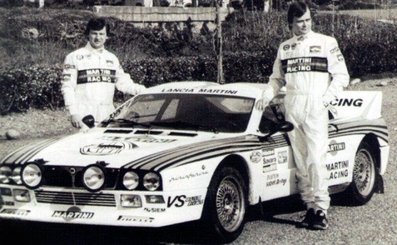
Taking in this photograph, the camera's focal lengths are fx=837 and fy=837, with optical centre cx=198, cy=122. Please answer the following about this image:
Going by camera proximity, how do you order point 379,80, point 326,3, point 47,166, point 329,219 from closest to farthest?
point 47,166 < point 329,219 < point 379,80 < point 326,3

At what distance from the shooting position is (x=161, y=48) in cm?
1927

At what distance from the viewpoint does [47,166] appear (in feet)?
21.4

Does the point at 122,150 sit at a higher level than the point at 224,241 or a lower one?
higher

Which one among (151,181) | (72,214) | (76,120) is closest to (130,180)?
(151,181)

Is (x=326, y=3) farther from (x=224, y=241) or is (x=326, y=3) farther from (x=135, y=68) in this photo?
(x=224, y=241)

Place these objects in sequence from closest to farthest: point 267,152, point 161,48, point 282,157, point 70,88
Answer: point 267,152 < point 282,157 < point 70,88 < point 161,48

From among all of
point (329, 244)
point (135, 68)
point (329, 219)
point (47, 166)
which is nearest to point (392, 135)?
point (135, 68)

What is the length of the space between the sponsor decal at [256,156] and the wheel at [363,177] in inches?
61.4

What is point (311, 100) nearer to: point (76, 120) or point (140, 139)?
point (140, 139)

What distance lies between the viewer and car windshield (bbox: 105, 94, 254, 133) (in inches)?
293

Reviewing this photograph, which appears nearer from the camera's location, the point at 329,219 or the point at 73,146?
the point at 73,146

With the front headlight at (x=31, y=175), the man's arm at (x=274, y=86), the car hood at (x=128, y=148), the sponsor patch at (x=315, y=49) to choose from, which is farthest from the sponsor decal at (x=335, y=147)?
the front headlight at (x=31, y=175)

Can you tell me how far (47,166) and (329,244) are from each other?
7.74ft

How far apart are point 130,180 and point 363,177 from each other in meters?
3.30
